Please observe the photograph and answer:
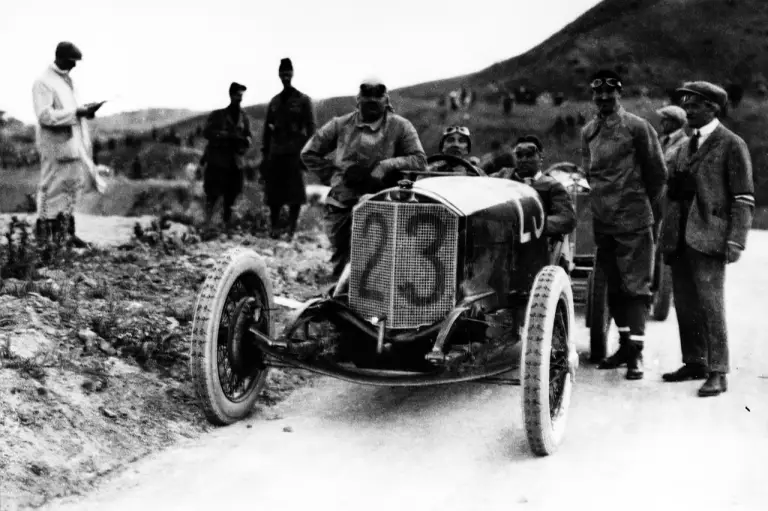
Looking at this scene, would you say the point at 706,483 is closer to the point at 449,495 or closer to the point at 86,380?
the point at 449,495

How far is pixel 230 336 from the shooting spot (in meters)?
5.30

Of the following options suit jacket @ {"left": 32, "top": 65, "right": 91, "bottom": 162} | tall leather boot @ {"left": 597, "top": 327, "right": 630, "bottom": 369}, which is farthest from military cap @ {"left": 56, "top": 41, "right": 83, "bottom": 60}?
tall leather boot @ {"left": 597, "top": 327, "right": 630, "bottom": 369}

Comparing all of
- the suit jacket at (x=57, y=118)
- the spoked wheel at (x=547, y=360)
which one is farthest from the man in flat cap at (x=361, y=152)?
the suit jacket at (x=57, y=118)

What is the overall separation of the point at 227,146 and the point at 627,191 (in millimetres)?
6513

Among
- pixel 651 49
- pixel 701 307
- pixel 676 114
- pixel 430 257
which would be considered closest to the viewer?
pixel 430 257

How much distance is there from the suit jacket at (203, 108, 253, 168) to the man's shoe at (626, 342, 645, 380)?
6681 mm

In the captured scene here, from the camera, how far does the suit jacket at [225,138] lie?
1155cm

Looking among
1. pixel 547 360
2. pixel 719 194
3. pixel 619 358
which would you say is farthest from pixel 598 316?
pixel 547 360

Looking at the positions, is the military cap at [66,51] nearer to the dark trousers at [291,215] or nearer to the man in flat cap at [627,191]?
the dark trousers at [291,215]

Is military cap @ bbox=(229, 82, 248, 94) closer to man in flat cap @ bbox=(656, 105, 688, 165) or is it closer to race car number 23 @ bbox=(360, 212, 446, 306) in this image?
man in flat cap @ bbox=(656, 105, 688, 165)

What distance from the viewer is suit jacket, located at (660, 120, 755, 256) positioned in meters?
6.03

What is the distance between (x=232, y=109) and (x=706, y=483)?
28.5 feet

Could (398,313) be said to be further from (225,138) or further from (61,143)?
(225,138)

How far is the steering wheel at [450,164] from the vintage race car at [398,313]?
53 cm
